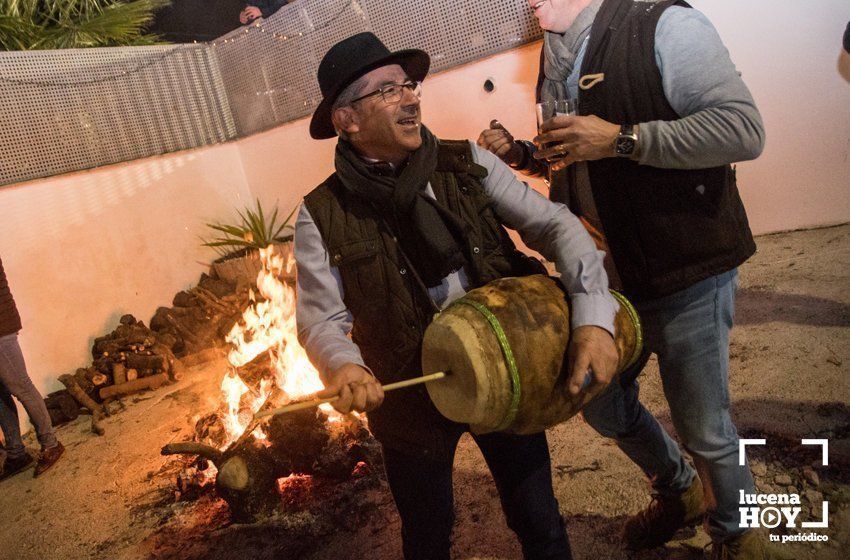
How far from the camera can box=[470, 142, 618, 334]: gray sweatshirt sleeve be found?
6.15 ft

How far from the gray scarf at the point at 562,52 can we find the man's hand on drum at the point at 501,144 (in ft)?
0.86

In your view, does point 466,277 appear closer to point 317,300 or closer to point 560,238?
point 560,238

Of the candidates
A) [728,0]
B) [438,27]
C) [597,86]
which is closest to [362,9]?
[438,27]

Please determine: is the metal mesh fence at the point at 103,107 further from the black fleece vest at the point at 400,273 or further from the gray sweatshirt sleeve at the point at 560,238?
the gray sweatshirt sleeve at the point at 560,238

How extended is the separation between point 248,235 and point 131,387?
2925 millimetres

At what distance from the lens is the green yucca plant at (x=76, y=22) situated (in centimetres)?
844

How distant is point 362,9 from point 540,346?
695cm

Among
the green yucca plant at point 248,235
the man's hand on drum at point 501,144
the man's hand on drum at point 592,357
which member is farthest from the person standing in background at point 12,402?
the man's hand on drum at point 592,357

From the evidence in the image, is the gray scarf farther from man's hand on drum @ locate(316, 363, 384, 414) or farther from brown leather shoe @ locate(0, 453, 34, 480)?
brown leather shoe @ locate(0, 453, 34, 480)

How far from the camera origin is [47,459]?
5.35 meters

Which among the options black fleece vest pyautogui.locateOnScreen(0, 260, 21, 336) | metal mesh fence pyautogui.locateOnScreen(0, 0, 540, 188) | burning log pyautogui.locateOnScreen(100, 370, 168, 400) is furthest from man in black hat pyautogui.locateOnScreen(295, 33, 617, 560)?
burning log pyautogui.locateOnScreen(100, 370, 168, 400)

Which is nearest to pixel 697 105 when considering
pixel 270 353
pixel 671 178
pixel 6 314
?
pixel 671 178

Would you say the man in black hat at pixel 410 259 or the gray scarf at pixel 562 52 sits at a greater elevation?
the gray scarf at pixel 562 52

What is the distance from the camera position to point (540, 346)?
5.85 ft
